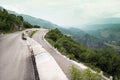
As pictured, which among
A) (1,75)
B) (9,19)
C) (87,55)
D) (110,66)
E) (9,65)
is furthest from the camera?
(9,19)

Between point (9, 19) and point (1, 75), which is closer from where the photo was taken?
point (1, 75)

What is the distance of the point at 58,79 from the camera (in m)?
15.4

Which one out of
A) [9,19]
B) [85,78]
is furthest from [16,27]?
[85,78]

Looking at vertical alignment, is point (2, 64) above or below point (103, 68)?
above

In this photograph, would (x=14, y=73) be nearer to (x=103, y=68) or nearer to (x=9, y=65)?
(x=9, y=65)

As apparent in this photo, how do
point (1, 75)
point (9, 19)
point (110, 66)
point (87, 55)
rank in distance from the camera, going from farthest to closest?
1. point (9, 19)
2. point (87, 55)
3. point (110, 66)
4. point (1, 75)

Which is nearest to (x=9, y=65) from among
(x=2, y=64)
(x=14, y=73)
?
(x=2, y=64)

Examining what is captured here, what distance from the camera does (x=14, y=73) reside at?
82.9 feet

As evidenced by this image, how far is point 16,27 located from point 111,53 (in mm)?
82019

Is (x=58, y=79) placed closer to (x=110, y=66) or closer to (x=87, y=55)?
(x=110, y=66)

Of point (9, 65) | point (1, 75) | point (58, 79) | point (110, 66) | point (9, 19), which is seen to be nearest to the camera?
point (58, 79)

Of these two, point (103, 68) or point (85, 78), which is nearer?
point (85, 78)

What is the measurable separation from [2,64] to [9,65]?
3.43 ft

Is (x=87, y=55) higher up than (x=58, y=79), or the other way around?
(x=58, y=79)
